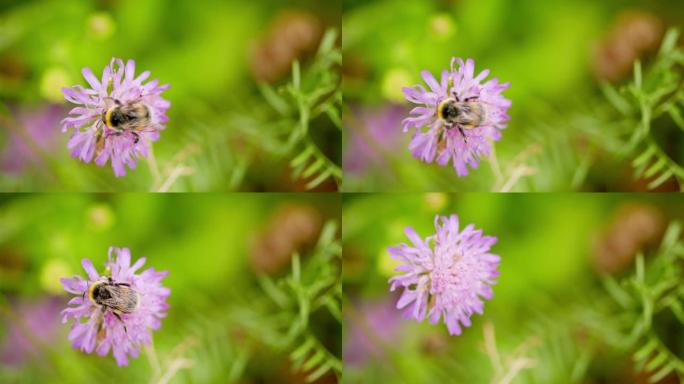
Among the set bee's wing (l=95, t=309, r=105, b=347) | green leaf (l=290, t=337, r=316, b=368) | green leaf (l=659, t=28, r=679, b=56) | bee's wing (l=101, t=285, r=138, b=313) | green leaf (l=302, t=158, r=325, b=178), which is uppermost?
green leaf (l=659, t=28, r=679, b=56)

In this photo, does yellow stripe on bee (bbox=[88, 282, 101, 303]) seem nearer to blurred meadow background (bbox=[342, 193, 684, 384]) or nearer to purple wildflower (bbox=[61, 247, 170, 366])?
purple wildflower (bbox=[61, 247, 170, 366])

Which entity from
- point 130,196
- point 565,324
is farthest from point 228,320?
point 565,324

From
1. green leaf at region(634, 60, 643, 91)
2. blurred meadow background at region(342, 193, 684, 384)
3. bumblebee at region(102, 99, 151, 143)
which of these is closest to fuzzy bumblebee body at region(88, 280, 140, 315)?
bumblebee at region(102, 99, 151, 143)

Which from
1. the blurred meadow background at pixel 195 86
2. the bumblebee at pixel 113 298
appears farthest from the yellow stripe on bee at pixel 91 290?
the blurred meadow background at pixel 195 86

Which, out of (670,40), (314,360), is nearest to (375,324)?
(314,360)

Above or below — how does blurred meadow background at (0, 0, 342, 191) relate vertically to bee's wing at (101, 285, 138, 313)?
above

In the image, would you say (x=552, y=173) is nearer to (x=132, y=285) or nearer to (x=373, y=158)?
(x=373, y=158)

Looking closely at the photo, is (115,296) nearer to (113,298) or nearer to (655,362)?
(113,298)
